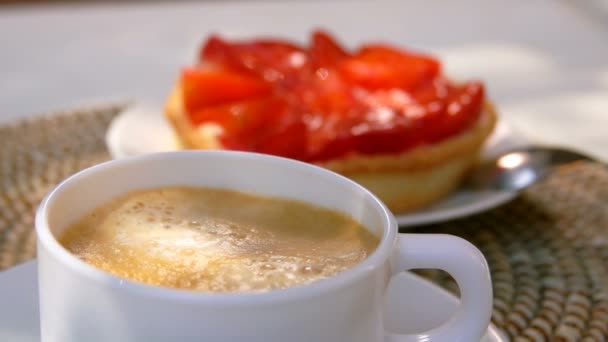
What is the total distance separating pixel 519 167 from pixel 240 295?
812mm

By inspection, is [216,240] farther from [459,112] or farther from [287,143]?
[459,112]

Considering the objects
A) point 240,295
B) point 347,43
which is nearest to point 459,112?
point 240,295

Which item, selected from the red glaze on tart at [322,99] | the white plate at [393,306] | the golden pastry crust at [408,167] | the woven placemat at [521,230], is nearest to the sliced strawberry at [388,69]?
the red glaze on tart at [322,99]

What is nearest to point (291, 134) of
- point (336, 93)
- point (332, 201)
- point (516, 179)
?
point (336, 93)

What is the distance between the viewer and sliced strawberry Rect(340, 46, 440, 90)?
1.38 metres

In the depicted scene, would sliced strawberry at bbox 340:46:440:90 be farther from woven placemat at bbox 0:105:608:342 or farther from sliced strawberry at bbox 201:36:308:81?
woven placemat at bbox 0:105:608:342

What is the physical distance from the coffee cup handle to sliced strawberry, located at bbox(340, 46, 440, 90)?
752mm

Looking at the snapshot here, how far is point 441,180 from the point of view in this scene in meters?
1.24

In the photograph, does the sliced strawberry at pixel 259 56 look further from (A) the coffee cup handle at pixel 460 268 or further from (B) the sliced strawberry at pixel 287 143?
(A) the coffee cup handle at pixel 460 268

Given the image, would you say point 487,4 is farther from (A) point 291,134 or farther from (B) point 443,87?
(A) point 291,134

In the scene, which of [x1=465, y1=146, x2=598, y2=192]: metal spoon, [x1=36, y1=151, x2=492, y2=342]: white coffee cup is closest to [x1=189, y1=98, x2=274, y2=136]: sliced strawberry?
[x1=465, y1=146, x2=598, y2=192]: metal spoon

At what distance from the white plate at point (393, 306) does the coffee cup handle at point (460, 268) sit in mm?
57

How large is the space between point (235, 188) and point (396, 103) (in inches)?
24.2

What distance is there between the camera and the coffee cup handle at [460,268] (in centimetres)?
64
